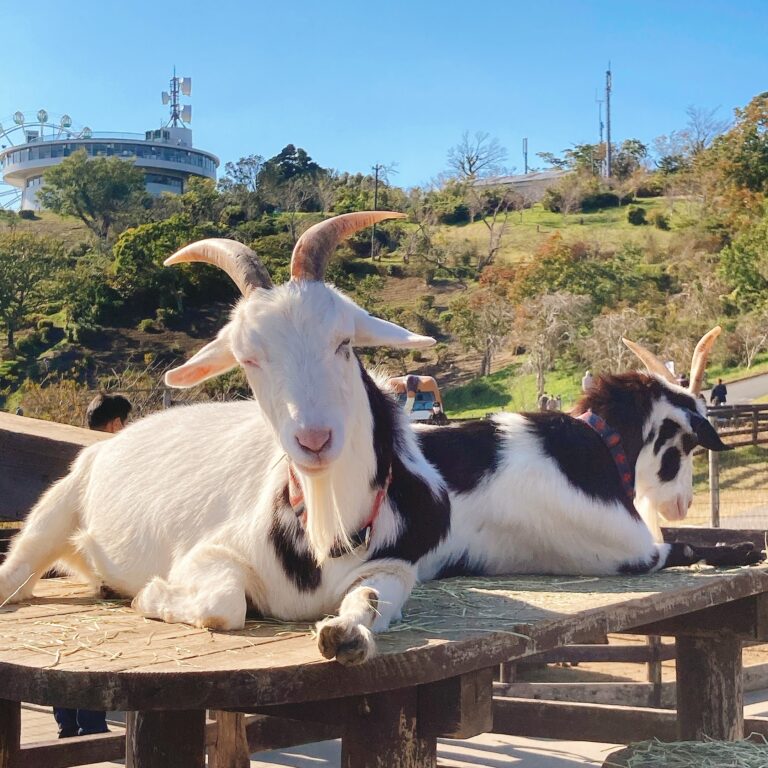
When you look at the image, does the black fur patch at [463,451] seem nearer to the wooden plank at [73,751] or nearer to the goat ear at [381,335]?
the goat ear at [381,335]

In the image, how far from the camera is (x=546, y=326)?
35.0 meters

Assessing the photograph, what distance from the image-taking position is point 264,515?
2.67 m

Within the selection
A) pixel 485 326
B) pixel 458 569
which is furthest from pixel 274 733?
pixel 485 326

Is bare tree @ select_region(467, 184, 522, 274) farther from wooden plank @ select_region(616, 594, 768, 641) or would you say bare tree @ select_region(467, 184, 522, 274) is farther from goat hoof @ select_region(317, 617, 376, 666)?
goat hoof @ select_region(317, 617, 376, 666)

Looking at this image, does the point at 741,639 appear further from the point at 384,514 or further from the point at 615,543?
the point at 384,514

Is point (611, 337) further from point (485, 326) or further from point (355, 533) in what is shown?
Answer: point (355, 533)

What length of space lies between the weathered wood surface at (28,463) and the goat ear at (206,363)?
1.38m

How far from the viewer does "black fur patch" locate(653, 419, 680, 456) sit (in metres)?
4.21

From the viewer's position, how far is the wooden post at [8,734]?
3062 millimetres

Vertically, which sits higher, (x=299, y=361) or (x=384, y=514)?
(x=299, y=361)

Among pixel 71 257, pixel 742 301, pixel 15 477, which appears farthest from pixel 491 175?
pixel 15 477

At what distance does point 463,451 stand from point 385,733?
1.74 meters

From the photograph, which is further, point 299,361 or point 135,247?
point 135,247

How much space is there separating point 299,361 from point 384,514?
511 mm
